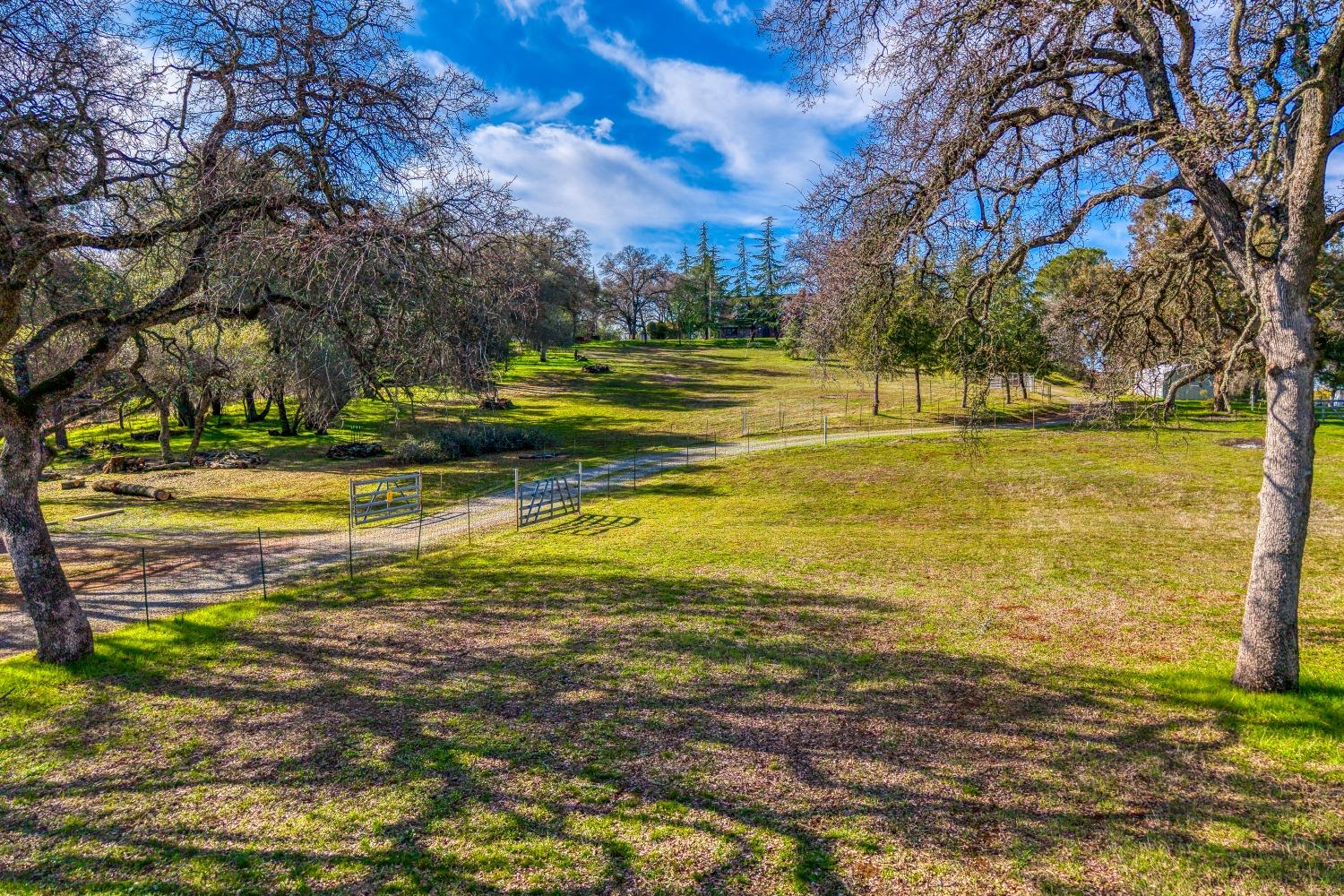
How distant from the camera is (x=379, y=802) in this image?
4992 millimetres

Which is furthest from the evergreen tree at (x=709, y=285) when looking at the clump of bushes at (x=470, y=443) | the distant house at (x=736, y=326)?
the clump of bushes at (x=470, y=443)

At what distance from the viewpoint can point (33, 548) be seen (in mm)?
7594

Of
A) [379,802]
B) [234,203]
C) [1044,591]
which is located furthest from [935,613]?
[234,203]

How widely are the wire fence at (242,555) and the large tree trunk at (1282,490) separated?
2.89m

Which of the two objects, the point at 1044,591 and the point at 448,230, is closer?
the point at 448,230

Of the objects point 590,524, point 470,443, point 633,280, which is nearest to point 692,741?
point 590,524

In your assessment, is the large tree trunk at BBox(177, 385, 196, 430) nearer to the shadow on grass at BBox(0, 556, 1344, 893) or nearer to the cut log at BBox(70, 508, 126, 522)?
the cut log at BBox(70, 508, 126, 522)

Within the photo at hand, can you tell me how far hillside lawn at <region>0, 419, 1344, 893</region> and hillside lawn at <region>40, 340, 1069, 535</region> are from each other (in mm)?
3547

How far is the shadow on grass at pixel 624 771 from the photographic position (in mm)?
4246

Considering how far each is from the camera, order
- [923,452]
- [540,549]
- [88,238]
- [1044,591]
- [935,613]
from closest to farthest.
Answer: [88,238]
[935,613]
[1044,591]
[540,549]
[923,452]

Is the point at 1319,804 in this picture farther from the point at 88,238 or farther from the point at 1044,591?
the point at 88,238

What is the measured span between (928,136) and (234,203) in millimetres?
7799

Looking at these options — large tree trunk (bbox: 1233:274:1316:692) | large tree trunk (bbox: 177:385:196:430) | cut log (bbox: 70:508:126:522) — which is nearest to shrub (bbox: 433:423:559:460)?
cut log (bbox: 70:508:126:522)

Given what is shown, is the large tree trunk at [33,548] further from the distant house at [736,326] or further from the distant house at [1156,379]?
the distant house at [736,326]
